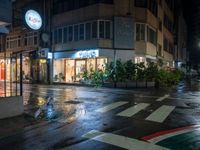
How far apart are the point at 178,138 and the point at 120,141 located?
63.1 inches

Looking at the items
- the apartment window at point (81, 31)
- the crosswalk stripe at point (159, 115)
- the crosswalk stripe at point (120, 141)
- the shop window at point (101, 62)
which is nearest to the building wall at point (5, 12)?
the crosswalk stripe at point (120, 141)

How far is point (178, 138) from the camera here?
26.8 feet

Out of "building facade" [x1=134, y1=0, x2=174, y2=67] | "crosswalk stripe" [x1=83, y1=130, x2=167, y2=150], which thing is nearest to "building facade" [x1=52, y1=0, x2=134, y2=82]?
"building facade" [x1=134, y1=0, x2=174, y2=67]

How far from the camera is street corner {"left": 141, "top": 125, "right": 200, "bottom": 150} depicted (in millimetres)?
7334

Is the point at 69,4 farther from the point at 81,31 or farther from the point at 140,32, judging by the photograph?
the point at 140,32

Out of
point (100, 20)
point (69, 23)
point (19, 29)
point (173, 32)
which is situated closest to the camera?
point (100, 20)

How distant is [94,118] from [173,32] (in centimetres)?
5077

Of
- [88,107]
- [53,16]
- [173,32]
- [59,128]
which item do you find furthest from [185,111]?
[173,32]

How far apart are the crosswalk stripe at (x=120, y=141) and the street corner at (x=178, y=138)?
0.32m

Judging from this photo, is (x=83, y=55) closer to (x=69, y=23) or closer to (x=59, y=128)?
(x=69, y=23)

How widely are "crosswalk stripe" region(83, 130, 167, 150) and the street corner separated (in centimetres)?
32

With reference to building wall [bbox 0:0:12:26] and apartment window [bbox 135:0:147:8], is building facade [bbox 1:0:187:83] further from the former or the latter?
building wall [bbox 0:0:12:26]

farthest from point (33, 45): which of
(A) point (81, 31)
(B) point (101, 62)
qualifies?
(B) point (101, 62)

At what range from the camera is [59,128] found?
9.62 meters
